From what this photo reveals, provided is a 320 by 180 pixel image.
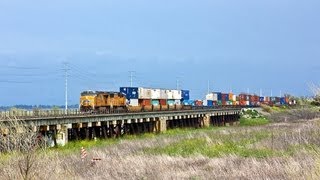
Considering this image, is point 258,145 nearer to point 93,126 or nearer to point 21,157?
point 21,157

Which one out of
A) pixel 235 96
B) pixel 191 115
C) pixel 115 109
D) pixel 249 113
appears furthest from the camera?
pixel 235 96

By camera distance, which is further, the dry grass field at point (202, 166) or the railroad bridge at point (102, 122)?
the railroad bridge at point (102, 122)

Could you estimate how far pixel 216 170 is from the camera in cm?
1741

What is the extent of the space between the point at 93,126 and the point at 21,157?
36.8 metres

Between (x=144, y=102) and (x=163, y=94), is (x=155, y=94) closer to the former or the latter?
(x=163, y=94)

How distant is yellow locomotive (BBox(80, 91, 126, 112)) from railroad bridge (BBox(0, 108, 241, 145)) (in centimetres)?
357

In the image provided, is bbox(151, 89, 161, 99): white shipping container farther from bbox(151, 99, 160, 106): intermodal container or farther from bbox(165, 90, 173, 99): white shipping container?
bbox(165, 90, 173, 99): white shipping container

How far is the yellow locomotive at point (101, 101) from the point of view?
60638mm

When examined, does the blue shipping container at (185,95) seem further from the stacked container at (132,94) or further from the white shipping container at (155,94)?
the stacked container at (132,94)

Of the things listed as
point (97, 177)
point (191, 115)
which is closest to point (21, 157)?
point (97, 177)

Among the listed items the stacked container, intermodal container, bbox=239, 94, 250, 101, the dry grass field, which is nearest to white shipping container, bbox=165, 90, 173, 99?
the stacked container

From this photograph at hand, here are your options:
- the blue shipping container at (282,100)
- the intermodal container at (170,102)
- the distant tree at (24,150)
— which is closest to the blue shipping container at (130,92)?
the intermodal container at (170,102)

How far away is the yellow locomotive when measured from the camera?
60638 mm

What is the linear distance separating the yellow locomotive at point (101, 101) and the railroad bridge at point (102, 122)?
357 cm
